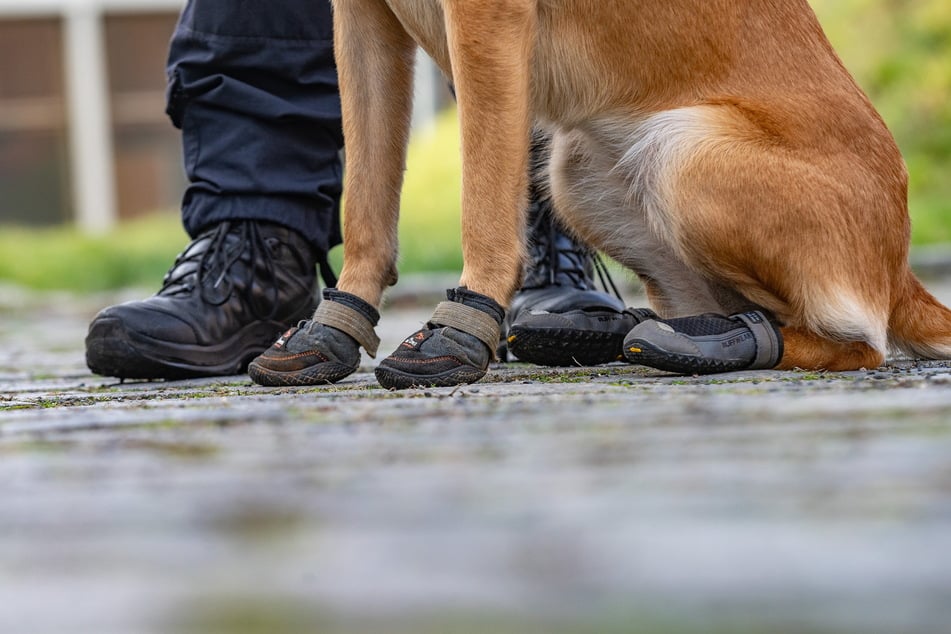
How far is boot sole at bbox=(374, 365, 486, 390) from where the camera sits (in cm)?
190

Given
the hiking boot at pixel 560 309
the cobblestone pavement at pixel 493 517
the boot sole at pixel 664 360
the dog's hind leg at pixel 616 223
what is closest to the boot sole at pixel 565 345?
the hiking boot at pixel 560 309

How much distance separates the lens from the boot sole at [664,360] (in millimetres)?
1950

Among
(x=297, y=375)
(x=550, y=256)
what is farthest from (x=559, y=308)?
(x=297, y=375)

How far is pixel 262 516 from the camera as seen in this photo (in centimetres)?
93

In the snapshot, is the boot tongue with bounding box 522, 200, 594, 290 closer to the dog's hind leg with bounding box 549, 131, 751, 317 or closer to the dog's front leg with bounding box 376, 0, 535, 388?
the dog's hind leg with bounding box 549, 131, 751, 317

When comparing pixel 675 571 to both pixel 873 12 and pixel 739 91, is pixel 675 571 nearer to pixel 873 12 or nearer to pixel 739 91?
pixel 739 91

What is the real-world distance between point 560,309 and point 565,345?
27 cm

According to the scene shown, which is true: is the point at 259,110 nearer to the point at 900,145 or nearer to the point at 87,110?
the point at 900,145

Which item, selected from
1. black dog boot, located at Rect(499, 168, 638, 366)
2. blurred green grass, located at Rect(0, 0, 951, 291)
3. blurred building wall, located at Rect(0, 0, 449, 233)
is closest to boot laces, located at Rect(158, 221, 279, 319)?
black dog boot, located at Rect(499, 168, 638, 366)

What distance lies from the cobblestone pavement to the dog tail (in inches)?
30.2

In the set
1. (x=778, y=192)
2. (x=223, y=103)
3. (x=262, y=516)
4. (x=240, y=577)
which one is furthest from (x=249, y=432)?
(x=223, y=103)

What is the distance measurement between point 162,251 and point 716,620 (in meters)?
7.79

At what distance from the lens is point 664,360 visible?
1.96 metres

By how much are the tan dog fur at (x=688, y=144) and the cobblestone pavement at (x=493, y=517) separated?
1.91 ft
